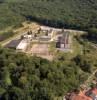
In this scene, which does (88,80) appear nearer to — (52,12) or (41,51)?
(41,51)

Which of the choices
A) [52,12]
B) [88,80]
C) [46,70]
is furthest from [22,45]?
[52,12]

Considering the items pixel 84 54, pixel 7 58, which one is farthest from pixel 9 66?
pixel 84 54

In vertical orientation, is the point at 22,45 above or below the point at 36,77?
above

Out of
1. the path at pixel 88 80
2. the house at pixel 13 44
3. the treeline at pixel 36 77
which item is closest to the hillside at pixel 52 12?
the house at pixel 13 44

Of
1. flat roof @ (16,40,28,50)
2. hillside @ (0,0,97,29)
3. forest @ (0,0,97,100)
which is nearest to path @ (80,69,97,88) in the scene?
forest @ (0,0,97,100)

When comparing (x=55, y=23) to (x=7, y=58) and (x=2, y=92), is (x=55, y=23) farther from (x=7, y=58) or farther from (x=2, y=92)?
(x=2, y=92)
